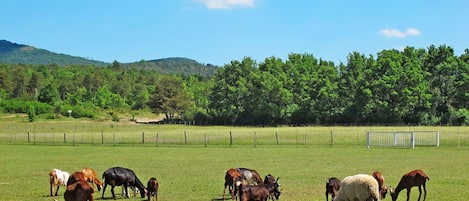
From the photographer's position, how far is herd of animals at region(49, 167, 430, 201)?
14.9 meters

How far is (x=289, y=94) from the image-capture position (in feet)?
372

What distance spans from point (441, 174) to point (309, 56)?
107926mm

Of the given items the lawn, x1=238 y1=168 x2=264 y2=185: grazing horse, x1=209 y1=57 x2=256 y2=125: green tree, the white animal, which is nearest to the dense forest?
x1=209 y1=57 x2=256 y2=125: green tree

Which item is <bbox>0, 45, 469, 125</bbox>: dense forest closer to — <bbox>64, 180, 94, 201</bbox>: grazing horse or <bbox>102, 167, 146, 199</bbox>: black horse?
<bbox>102, 167, 146, 199</bbox>: black horse

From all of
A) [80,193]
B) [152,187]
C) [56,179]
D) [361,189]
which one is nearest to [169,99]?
[56,179]

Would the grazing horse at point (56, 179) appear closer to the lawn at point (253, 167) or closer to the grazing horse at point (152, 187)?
the lawn at point (253, 167)

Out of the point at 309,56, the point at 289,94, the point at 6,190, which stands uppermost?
the point at 309,56

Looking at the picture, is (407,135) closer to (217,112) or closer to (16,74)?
(217,112)

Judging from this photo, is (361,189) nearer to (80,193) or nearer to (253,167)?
(80,193)

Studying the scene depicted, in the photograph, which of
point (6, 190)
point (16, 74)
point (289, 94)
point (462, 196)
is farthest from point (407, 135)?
point (16, 74)

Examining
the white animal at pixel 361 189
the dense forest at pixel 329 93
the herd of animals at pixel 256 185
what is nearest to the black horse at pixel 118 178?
the herd of animals at pixel 256 185

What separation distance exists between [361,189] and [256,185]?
356cm

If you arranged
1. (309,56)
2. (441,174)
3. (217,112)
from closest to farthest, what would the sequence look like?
(441,174), (217,112), (309,56)

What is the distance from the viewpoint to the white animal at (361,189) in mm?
14789
